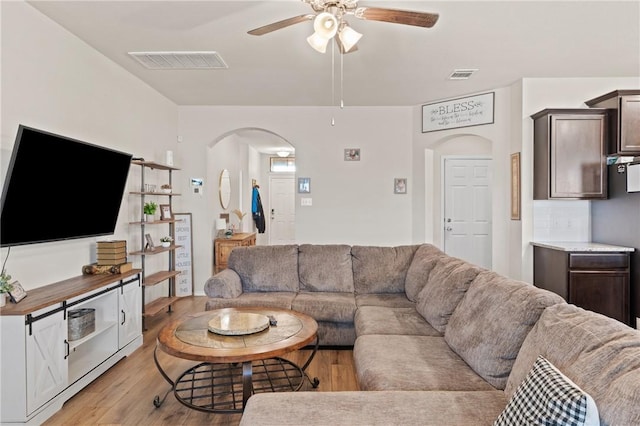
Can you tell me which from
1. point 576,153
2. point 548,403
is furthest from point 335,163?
point 548,403

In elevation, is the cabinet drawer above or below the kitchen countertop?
below

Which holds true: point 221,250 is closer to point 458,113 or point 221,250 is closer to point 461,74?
point 458,113

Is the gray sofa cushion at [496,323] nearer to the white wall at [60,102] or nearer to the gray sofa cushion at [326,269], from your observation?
the gray sofa cushion at [326,269]

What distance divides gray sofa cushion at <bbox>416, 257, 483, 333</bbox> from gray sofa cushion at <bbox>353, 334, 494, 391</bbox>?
186mm

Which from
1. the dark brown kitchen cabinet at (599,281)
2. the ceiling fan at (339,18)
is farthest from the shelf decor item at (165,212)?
the dark brown kitchen cabinet at (599,281)

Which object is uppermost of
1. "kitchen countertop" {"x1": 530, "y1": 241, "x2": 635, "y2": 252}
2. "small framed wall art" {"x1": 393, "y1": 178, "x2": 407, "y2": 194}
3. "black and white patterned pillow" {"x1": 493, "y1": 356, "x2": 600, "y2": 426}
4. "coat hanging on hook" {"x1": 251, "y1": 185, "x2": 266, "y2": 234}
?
"small framed wall art" {"x1": 393, "y1": 178, "x2": 407, "y2": 194}

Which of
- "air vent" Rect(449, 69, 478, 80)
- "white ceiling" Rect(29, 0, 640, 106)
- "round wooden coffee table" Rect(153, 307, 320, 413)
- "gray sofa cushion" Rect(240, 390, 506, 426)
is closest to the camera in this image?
"gray sofa cushion" Rect(240, 390, 506, 426)

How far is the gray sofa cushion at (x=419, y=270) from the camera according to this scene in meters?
3.40

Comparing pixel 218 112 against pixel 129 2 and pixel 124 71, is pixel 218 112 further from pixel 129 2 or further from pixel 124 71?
pixel 129 2

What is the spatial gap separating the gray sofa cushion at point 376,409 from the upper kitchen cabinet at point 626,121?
354 centimetres

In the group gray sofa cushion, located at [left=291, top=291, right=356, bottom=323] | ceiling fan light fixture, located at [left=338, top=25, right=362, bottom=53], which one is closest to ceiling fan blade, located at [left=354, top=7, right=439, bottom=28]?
ceiling fan light fixture, located at [left=338, top=25, right=362, bottom=53]

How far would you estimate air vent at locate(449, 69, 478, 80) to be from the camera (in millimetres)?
4227

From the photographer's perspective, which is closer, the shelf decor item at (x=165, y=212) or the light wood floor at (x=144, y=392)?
the light wood floor at (x=144, y=392)

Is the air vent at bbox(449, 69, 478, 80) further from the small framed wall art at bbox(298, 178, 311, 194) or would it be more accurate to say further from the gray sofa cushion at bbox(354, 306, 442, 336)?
the gray sofa cushion at bbox(354, 306, 442, 336)
